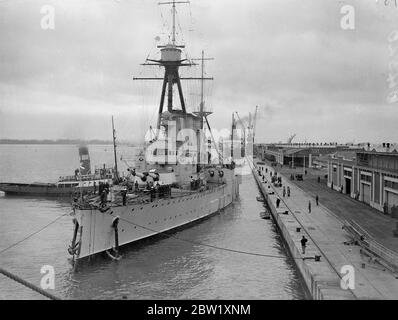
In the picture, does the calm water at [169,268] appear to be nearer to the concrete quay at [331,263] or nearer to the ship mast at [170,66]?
the concrete quay at [331,263]

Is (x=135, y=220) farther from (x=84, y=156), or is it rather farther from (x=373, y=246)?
(x=84, y=156)

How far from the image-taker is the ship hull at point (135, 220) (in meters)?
19.7

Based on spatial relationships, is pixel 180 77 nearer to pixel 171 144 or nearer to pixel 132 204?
pixel 171 144

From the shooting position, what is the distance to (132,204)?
22031 millimetres

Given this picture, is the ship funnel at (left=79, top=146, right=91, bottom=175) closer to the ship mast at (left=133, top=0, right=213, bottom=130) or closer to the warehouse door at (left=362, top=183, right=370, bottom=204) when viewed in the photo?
the ship mast at (left=133, top=0, right=213, bottom=130)

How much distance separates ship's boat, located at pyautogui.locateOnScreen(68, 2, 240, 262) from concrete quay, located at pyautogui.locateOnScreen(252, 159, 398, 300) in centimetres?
717

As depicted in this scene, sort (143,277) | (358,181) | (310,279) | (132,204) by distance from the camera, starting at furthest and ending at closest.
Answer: (358,181), (132,204), (143,277), (310,279)

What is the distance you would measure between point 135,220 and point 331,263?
35.1ft

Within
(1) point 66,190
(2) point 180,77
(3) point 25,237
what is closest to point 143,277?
(3) point 25,237

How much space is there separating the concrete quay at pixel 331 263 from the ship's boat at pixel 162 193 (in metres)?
7.17

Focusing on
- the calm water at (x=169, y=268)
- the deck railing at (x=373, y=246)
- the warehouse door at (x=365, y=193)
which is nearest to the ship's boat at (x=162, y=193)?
the calm water at (x=169, y=268)
